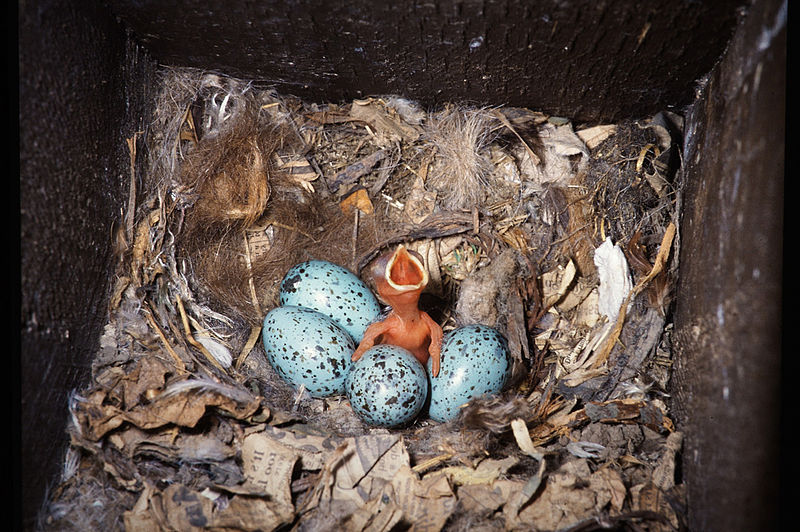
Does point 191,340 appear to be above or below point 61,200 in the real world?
below

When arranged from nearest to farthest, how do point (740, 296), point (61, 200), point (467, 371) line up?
point (740, 296) → point (61, 200) → point (467, 371)

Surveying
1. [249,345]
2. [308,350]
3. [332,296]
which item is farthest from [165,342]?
[332,296]

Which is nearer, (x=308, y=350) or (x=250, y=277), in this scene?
(x=308, y=350)

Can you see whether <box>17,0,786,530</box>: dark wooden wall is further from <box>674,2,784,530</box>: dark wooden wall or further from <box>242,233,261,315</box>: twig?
<box>242,233,261,315</box>: twig

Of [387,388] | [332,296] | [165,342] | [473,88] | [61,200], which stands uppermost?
[473,88]

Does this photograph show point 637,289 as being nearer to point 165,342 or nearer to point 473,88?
point 473,88

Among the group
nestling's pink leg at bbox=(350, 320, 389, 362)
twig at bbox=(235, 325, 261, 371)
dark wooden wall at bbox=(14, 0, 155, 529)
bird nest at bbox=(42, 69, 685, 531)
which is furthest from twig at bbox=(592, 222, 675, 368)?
dark wooden wall at bbox=(14, 0, 155, 529)

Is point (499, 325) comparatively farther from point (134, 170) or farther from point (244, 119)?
point (134, 170)

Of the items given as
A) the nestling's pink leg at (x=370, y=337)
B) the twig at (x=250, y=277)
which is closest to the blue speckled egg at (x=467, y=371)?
the nestling's pink leg at (x=370, y=337)

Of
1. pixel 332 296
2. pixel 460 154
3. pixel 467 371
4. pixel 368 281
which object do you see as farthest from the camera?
pixel 368 281
